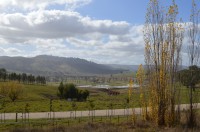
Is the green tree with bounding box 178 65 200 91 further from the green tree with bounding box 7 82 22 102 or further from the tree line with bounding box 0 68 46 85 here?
the tree line with bounding box 0 68 46 85

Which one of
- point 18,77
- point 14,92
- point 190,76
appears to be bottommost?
point 14,92

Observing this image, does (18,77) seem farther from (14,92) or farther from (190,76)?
(190,76)

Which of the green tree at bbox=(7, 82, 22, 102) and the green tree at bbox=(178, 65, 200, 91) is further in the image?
the green tree at bbox=(7, 82, 22, 102)

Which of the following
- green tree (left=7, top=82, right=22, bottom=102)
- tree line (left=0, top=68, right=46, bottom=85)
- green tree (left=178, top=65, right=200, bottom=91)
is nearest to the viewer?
green tree (left=178, top=65, right=200, bottom=91)

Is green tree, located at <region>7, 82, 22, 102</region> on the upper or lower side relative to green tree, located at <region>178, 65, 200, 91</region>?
lower

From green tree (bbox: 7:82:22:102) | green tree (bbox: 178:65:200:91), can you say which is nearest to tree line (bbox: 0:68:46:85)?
green tree (bbox: 7:82:22:102)

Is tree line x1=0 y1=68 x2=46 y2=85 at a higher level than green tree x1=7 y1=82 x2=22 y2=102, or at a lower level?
higher

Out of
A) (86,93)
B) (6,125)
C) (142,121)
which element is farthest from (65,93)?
(142,121)

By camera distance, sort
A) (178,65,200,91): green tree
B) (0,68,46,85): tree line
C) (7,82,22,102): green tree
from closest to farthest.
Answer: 1. (178,65,200,91): green tree
2. (7,82,22,102): green tree
3. (0,68,46,85): tree line

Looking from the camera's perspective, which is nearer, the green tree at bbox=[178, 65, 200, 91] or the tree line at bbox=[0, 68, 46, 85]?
the green tree at bbox=[178, 65, 200, 91]

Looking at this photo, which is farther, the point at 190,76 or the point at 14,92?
the point at 14,92

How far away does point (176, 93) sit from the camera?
53.9ft

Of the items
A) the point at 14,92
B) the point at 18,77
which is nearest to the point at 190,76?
the point at 14,92

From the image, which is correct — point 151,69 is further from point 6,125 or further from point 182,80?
point 6,125
